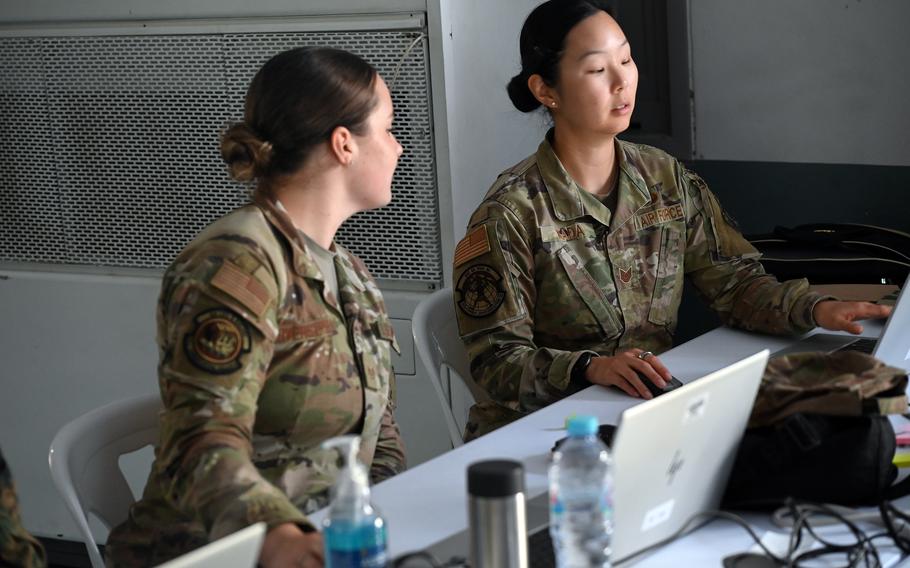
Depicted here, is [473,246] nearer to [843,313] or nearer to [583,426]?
[843,313]

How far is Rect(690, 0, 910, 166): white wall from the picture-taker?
3.16 meters

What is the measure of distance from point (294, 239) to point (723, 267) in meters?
1.10

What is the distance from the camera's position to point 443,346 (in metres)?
2.47

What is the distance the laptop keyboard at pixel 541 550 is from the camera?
142 cm

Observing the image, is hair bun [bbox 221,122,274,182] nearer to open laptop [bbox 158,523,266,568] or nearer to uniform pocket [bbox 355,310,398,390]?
uniform pocket [bbox 355,310,398,390]

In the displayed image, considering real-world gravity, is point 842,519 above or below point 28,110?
below

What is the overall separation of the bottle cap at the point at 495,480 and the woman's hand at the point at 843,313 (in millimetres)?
1289

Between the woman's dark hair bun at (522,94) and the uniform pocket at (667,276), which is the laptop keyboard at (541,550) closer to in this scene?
the uniform pocket at (667,276)

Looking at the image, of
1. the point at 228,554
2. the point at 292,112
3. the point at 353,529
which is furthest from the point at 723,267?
the point at 228,554

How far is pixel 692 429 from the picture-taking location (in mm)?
1415

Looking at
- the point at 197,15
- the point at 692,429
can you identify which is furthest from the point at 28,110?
the point at 692,429

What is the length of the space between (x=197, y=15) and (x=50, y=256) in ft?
3.03

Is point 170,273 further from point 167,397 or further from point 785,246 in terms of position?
point 785,246

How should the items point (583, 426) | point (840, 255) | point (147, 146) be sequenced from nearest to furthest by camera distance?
1. point (583, 426)
2. point (840, 255)
3. point (147, 146)
